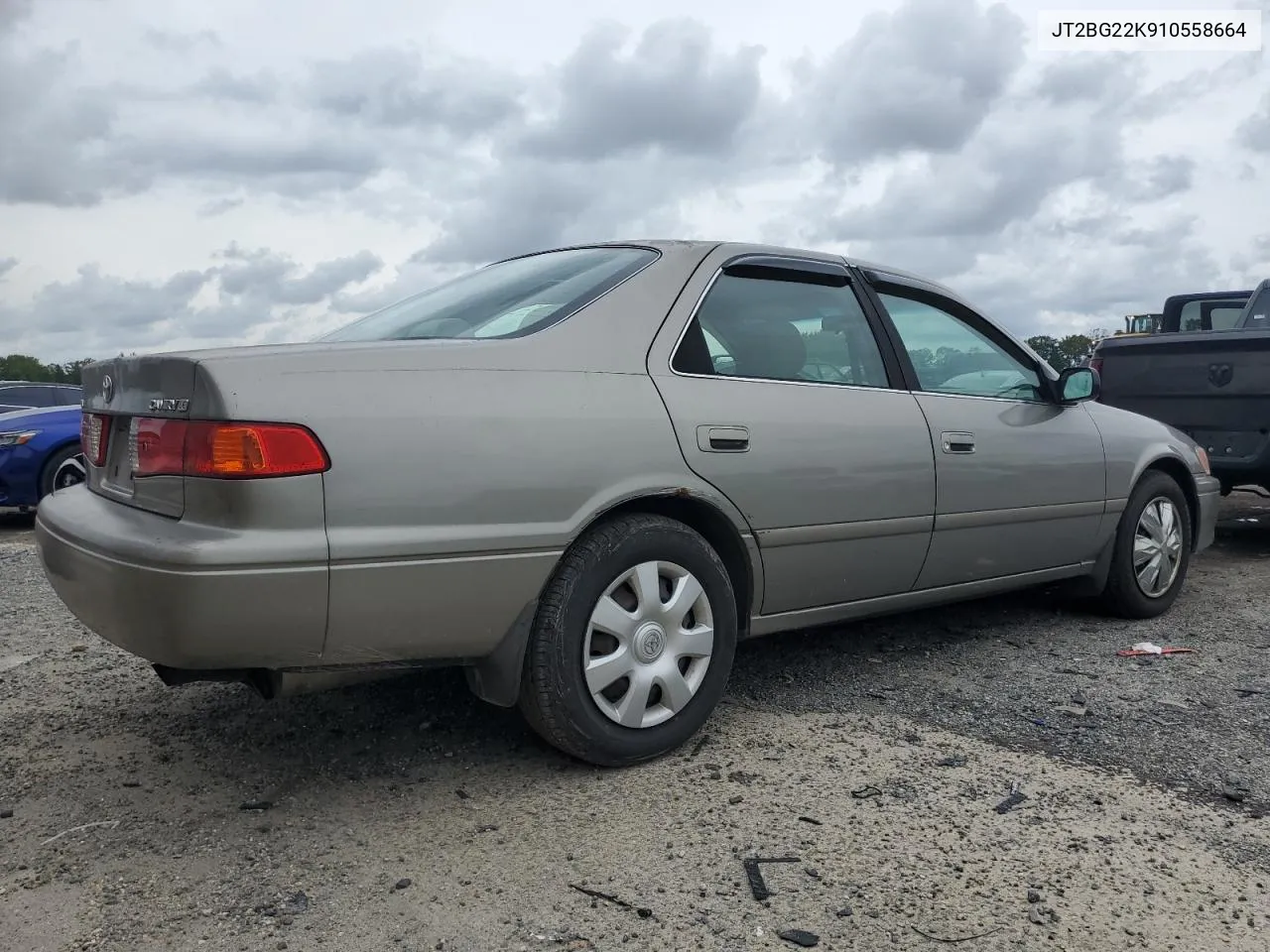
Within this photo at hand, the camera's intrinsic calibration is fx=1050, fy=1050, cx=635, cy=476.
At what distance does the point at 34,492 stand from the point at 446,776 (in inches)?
279

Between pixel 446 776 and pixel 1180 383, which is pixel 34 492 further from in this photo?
pixel 1180 383

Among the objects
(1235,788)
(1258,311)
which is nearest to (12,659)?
(1235,788)

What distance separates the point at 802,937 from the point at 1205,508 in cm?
397

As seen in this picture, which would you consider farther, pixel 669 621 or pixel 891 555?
pixel 891 555

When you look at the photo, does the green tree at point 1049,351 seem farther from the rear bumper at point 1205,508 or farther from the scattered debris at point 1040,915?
the scattered debris at point 1040,915

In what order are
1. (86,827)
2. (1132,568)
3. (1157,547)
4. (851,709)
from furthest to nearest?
(1157,547) → (1132,568) → (851,709) → (86,827)

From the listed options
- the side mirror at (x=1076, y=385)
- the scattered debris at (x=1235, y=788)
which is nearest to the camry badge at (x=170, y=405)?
the scattered debris at (x=1235, y=788)

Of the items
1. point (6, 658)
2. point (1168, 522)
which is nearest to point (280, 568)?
point (6, 658)

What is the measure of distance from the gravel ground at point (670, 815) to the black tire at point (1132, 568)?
70 cm

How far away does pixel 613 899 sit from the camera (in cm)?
221

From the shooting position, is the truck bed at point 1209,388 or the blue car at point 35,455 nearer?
the truck bed at point 1209,388

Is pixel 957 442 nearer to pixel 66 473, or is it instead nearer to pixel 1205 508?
pixel 1205 508

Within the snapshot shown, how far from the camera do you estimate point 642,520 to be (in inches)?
113

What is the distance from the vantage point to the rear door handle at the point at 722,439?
2.99 metres
